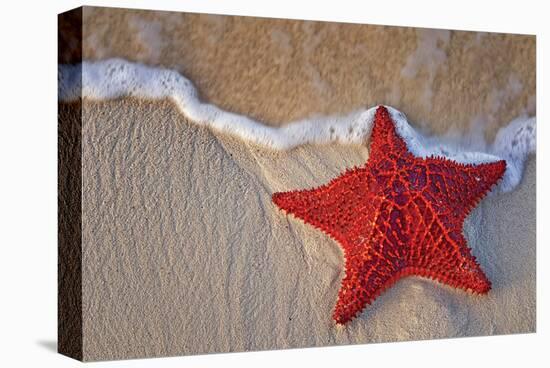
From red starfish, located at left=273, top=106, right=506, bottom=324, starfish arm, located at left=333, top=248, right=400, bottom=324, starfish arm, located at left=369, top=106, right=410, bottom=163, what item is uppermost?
starfish arm, located at left=369, top=106, right=410, bottom=163

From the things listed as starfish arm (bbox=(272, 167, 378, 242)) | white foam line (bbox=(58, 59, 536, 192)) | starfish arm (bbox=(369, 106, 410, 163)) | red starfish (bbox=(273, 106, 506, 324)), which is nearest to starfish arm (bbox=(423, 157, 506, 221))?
red starfish (bbox=(273, 106, 506, 324))

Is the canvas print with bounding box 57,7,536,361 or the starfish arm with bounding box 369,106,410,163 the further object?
the starfish arm with bounding box 369,106,410,163

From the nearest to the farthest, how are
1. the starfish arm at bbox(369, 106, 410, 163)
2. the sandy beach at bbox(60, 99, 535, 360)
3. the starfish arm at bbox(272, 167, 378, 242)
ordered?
the sandy beach at bbox(60, 99, 535, 360), the starfish arm at bbox(272, 167, 378, 242), the starfish arm at bbox(369, 106, 410, 163)

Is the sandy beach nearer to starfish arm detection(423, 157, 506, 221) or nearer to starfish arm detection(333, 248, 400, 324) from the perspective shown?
starfish arm detection(333, 248, 400, 324)

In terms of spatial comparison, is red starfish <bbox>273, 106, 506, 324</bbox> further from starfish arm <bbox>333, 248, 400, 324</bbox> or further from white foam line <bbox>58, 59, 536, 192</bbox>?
white foam line <bbox>58, 59, 536, 192</bbox>

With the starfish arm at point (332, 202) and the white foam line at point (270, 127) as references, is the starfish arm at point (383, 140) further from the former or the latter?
the starfish arm at point (332, 202)

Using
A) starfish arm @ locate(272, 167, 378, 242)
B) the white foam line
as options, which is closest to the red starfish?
starfish arm @ locate(272, 167, 378, 242)

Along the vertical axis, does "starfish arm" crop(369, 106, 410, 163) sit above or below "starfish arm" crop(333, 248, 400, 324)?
above

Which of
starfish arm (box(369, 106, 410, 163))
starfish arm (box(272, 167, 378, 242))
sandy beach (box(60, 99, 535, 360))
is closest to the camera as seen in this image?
sandy beach (box(60, 99, 535, 360))
